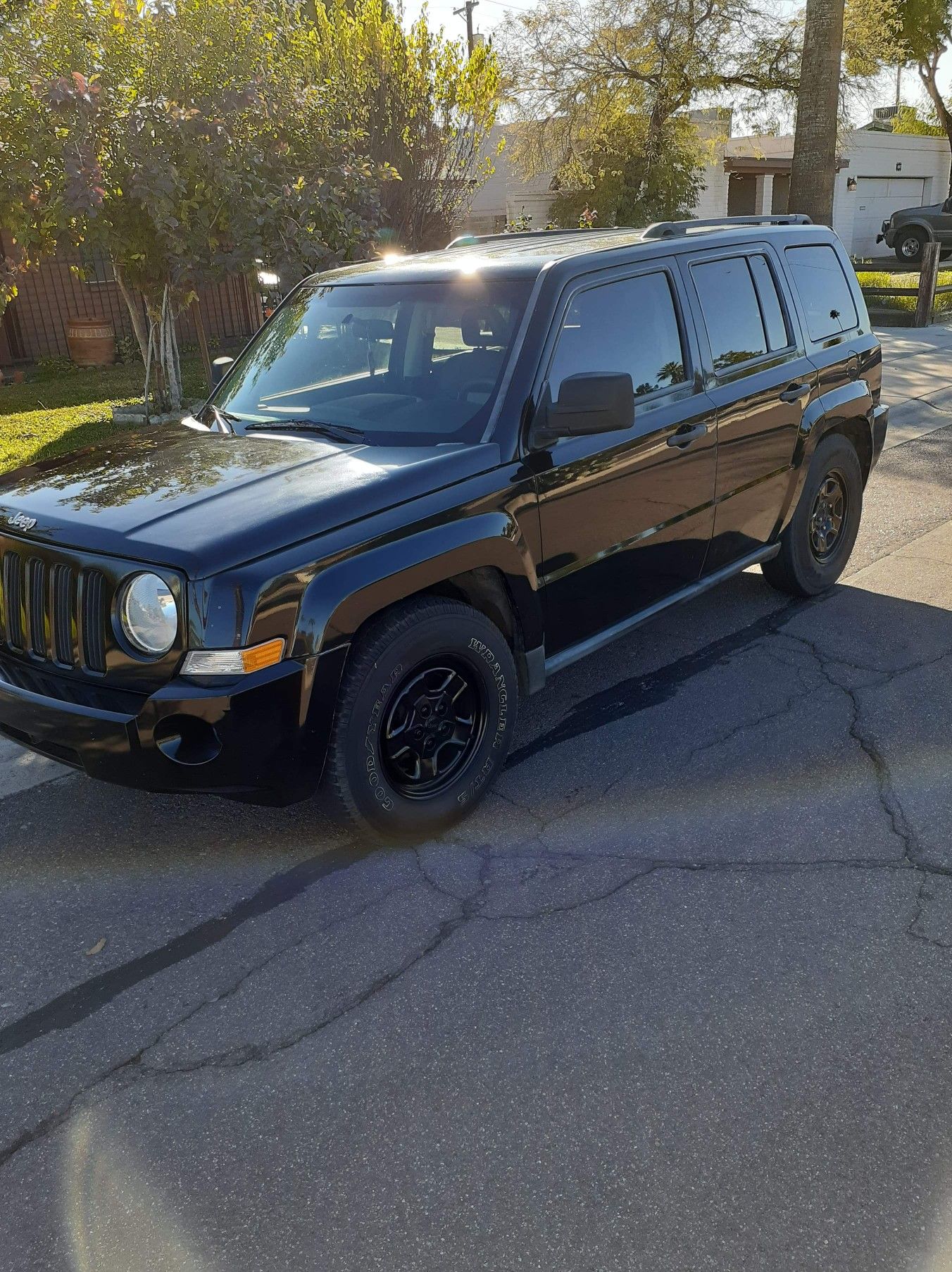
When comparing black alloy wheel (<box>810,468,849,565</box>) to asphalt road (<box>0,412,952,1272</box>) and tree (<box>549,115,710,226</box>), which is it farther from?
tree (<box>549,115,710,226</box>)

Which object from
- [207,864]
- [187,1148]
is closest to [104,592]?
[207,864]

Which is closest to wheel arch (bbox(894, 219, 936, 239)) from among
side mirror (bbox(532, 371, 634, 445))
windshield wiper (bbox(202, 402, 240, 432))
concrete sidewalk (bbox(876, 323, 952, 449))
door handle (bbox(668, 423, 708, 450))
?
concrete sidewalk (bbox(876, 323, 952, 449))

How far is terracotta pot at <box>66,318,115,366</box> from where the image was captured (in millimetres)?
16141

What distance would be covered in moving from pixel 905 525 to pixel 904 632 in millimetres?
2012

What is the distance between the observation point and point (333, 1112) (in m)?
2.47

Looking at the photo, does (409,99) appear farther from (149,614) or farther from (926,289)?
(149,614)

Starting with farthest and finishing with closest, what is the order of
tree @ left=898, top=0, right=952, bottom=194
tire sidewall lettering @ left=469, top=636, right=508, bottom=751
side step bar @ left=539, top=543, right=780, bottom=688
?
tree @ left=898, top=0, right=952, bottom=194 → side step bar @ left=539, top=543, right=780, bottom=688 → tire sidewall lettering @ left=469, top=636, right=508, bottom=751

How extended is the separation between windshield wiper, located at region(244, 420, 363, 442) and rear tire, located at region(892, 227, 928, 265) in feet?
84.0

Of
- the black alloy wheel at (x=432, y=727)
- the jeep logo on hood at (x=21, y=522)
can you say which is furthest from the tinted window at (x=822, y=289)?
the jeep logo on hood at (x=21, y=522)

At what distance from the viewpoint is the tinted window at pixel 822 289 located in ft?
17.4

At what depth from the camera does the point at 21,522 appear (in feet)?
11.0

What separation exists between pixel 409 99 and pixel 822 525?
11155 mm

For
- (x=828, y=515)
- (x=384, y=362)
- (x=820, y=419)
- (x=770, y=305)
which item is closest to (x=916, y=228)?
(x=828, y=515)

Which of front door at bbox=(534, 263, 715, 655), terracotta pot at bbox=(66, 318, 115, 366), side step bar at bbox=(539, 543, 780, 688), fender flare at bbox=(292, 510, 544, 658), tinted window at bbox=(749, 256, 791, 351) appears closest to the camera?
fender flare at bbox=(292, 510, 544, 658)
